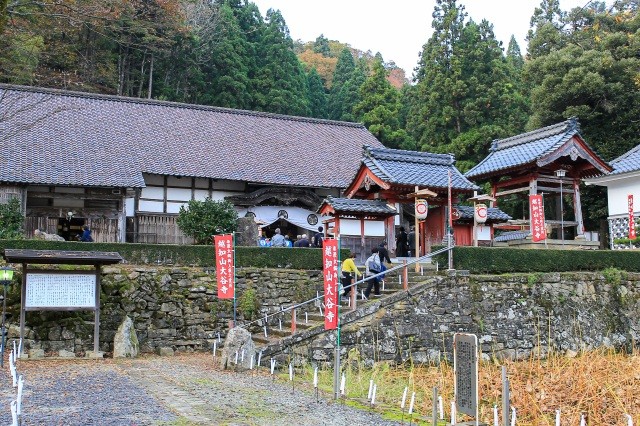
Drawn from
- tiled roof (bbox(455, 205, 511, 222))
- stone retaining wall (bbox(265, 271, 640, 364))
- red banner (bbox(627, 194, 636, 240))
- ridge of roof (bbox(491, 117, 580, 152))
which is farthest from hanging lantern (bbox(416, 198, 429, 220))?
red banner (bbox(627, 194, 636, 240))

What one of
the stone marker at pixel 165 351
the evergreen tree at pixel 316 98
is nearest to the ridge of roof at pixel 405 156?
the stone marker at pixel 165 351

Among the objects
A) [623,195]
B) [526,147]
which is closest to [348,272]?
[526,147]

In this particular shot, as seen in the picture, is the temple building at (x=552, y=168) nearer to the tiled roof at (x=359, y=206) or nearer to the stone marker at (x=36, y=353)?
the tiled roof at (x=359, y=206)

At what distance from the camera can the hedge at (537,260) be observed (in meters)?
17.7

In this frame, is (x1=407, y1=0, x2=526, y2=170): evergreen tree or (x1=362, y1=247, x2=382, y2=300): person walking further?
(x1=407, y1=0, x2=526, y2=170): evergreen tree

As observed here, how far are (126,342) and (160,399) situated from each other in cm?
614

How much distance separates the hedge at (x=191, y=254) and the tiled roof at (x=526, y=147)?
796cm

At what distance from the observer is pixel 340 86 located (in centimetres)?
5081

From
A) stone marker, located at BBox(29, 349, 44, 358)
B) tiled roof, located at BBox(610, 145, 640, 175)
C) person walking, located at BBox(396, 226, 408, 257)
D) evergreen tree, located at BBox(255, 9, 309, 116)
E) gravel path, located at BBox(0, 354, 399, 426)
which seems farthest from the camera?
evergreen tree, located at BBox(255, 9, 309, 116)

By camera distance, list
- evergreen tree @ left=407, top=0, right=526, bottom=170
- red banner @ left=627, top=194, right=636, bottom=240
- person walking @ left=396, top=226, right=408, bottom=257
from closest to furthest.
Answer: person walking @ left=396, top=226, right=408, bottom=257
red banner @ left=627, top=194, right=636, bottom=240
evergreen tree @ left=407, top=0, right=526, bottom=170

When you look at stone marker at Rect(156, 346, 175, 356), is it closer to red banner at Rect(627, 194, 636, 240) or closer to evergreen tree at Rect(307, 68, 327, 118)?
red banner at Rect(627, 194, 636, 240)

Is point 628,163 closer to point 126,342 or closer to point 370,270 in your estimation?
point 370,270

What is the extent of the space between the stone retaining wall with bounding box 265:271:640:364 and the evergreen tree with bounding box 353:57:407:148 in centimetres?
2178

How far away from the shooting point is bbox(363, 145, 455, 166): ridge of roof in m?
20.3
